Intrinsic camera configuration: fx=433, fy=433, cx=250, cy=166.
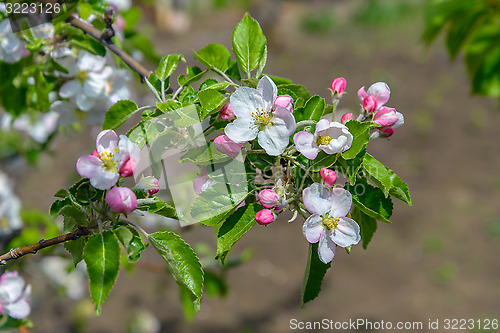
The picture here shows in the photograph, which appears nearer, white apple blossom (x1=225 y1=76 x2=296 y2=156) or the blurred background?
white apple blossom (x1=225 y1=76 x2=296 y2=156)

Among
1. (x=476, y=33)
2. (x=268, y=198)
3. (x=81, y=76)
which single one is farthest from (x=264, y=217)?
(x=476, y=33)

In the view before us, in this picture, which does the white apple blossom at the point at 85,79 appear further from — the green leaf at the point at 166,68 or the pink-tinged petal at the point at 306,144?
the pink-tinged petal at the point at 306,144

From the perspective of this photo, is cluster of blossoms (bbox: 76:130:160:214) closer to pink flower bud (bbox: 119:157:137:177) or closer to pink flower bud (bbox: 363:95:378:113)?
pink flower bud (bbox: 119:157:137:177)

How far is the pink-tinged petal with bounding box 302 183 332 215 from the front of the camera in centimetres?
70

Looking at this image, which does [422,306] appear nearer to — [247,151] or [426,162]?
[426,162]

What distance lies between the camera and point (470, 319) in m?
3.00

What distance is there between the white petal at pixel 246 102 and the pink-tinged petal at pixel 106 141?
21 cm

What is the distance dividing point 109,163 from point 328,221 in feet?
1.23

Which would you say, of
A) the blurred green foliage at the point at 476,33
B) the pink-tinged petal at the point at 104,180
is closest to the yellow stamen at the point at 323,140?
the pink-tinged petal at the point at 104,180

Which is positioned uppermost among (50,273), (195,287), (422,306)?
(195,287)

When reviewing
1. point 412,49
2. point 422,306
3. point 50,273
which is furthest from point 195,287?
point 412,49

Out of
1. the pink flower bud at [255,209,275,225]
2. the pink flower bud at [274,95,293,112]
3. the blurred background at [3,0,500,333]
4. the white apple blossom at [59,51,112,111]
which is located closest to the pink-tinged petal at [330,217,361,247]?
the pink flower bud at [255,209,275,225]

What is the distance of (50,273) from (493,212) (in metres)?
3.57

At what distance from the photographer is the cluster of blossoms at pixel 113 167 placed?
0.67 m
